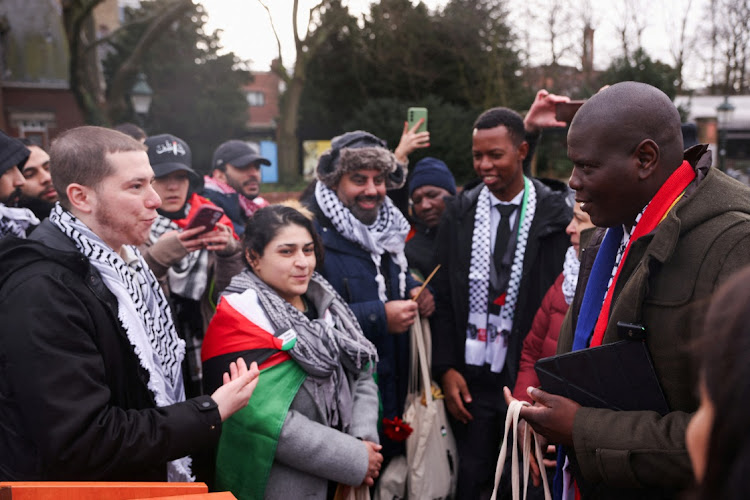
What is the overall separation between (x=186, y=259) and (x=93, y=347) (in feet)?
6.00

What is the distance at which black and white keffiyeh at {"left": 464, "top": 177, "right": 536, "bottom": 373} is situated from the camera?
132 inches

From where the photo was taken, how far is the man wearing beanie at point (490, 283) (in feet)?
10.9

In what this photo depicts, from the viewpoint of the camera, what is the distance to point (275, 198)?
51.5 ft

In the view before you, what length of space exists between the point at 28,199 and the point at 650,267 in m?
3.50

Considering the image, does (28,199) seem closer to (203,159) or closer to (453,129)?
(453,129)

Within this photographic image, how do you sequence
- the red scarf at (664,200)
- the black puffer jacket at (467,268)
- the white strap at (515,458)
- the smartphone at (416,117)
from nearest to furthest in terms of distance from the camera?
1. the red scarf at (664,200)
2. the white strap at (515,458)
3. the black puffer jacket at (467,268)
4. the smartphone at (416,117)

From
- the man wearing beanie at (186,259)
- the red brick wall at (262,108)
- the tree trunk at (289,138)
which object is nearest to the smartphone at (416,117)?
the man wearing beanie at (186,259)

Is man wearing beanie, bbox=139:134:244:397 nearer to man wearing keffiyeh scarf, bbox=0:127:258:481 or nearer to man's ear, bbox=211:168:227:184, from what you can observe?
man wearing keffiyeh scarf, bbox=0:127:258:481

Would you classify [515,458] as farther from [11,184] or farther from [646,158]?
[11,184]

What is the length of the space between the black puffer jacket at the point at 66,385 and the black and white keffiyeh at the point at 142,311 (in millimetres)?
51

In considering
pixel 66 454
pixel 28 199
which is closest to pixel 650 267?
pixel 66 454

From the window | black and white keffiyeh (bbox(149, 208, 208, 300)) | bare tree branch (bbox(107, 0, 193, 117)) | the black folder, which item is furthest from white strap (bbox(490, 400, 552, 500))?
the window

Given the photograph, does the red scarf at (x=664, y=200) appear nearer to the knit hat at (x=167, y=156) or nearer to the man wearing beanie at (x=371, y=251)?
the man wearing beanie at (x=371, y=251)

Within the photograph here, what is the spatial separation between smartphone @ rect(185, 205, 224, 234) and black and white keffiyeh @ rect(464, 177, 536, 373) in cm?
146
